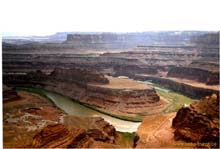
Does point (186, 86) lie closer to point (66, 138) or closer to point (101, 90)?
point (101, 90)

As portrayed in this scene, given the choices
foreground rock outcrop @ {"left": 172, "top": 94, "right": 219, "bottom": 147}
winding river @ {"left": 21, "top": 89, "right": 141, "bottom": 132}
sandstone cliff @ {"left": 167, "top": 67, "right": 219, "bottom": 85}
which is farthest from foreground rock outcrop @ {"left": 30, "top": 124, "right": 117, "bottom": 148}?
sandstone cliff @ {"left": 167, "top": 67, "right": 219, "bottom": 85}

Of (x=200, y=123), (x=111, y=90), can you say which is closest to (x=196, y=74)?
(x=200, y=123)

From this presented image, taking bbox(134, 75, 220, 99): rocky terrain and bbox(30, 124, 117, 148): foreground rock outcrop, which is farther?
bbox(134, 75, 220, 99): rocky terrain

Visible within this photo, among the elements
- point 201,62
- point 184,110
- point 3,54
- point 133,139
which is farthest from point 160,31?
point 3,54

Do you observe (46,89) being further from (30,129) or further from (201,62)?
(201,62)

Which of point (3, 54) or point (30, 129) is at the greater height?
point (3, 54)

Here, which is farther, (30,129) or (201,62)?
(201,62)

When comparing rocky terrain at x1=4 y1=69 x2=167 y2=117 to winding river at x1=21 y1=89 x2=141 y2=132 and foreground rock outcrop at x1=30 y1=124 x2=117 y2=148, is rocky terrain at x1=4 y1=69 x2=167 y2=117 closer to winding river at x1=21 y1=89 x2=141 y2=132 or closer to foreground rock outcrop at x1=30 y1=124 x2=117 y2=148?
winding river at x1=21 y1=89 x2=141 y2=132
